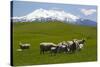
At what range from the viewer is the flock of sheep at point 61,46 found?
1.86 meters

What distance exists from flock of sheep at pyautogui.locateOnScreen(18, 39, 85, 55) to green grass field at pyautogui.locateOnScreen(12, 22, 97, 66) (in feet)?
0.10

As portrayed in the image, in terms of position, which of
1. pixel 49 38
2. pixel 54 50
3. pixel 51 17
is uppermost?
pixel 51 17

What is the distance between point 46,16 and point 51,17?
5 centimetres

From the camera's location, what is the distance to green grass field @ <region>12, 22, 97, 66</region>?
5.91ft

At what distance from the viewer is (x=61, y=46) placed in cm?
192

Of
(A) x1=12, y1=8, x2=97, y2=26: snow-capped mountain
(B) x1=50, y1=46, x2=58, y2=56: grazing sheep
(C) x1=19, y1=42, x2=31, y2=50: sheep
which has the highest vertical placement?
(A) x1=12, y1=8, x2=97, y2=26: snow-capped mountain

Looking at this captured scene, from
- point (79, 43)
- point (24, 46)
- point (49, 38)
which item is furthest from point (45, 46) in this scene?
point (79, 43)

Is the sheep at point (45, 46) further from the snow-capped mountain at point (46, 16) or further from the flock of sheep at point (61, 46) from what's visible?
the snow-capped mountain at point (46, 16)

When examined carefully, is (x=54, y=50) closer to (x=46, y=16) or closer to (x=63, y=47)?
(x=63, y=47)

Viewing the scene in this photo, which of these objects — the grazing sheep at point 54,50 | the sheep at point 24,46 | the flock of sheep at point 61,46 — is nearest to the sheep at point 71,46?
the flock of sheep at point 61,46

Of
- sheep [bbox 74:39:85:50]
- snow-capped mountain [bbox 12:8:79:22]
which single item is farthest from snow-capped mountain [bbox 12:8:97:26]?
sheep [bbox 74:39:85:50]

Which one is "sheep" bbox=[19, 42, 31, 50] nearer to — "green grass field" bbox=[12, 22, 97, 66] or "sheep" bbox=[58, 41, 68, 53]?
"green grass field" bbox=[12, 22, 97, 66]
